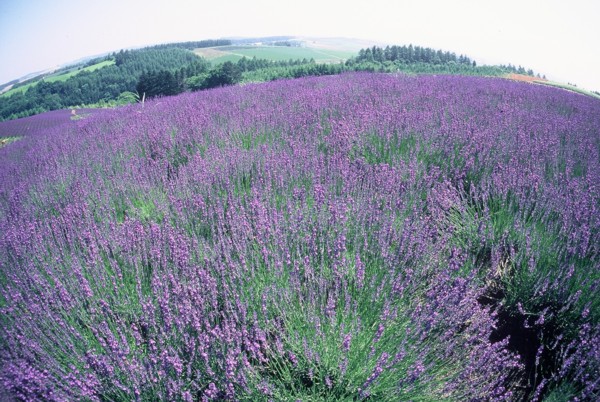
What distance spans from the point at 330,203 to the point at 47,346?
163 cm

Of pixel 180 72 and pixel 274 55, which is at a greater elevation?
pixel 274 55

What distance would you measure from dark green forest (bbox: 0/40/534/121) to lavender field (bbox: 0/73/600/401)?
36.7 ft

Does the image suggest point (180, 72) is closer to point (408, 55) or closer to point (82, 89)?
point (82, 89)

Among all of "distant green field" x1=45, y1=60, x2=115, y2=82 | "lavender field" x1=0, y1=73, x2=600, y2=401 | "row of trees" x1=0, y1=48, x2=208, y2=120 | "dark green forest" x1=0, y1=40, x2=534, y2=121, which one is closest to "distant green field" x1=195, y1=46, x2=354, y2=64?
"dark green forest" x1=0, y1=40, x2=534, y2=121

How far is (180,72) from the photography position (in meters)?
31.4

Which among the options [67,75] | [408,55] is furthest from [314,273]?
[67,75]

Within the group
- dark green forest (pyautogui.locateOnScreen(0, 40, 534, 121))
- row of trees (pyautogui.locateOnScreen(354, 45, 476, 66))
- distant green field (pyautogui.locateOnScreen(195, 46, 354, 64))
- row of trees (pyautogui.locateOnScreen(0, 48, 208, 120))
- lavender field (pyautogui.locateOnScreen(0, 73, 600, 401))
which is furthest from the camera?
distant green field (pyautogui.locateOnScreen(195, 46, 354, 64))

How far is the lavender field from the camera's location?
131cm

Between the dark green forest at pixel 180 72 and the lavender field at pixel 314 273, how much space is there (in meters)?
11.2

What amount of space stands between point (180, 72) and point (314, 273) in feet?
114

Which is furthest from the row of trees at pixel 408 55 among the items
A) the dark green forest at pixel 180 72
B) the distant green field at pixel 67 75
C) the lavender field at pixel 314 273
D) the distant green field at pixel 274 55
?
the distant green field at pixel 67 75

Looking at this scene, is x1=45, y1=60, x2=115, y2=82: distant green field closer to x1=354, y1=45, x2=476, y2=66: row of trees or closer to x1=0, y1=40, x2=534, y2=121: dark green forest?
x1=0, y1=40, x2=534, y2=121: dark green forest

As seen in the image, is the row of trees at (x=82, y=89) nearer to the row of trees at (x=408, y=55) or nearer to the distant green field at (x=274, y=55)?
the distant green field at (x=274, y=55)

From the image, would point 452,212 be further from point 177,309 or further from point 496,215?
point 177,309
